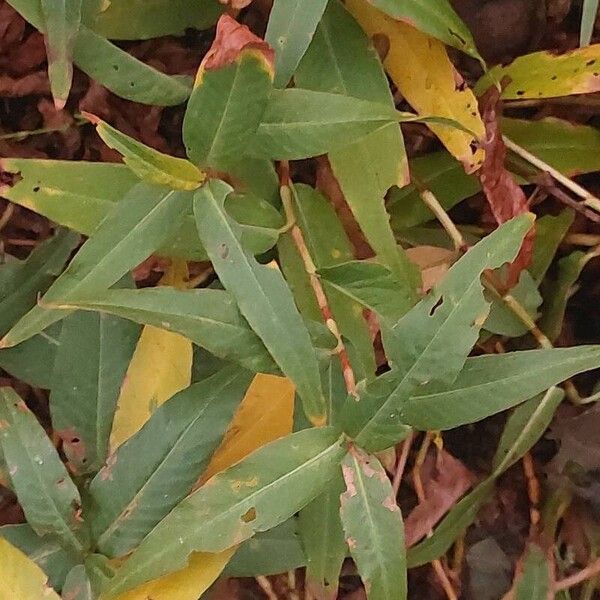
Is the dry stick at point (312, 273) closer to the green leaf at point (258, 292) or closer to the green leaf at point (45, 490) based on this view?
the green leaf at point (258, 292)

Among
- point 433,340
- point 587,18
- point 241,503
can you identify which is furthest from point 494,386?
point 587,18

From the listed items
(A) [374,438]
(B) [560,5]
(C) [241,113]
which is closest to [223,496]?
(A) [374,438]

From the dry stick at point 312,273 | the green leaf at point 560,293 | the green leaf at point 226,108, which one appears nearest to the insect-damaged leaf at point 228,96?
the green leaf at point 226,108

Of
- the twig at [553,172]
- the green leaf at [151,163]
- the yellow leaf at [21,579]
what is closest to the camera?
the green leaf at [151,163]

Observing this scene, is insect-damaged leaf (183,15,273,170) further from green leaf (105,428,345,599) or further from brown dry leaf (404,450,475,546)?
brown dry leaf (404,450,475,546)

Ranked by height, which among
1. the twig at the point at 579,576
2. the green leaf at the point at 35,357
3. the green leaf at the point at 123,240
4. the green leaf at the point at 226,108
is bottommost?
the twig at the point at 579,576

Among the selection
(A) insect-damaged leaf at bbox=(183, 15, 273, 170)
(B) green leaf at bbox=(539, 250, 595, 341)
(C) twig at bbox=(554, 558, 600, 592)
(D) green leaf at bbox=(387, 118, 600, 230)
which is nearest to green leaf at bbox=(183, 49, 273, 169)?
(A) insect-damaged leaf at bbox=(183, 15, 273, 170)

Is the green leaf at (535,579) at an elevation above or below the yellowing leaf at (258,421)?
below

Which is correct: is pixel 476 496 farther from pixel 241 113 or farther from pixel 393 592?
pixel 241 113

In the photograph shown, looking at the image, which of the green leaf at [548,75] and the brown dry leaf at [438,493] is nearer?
the green leaf at [548,75]
